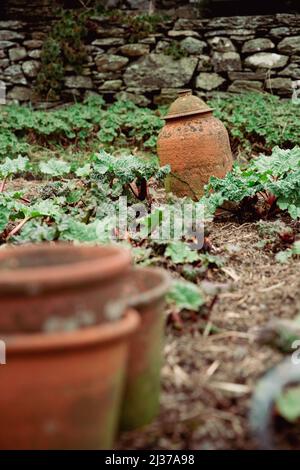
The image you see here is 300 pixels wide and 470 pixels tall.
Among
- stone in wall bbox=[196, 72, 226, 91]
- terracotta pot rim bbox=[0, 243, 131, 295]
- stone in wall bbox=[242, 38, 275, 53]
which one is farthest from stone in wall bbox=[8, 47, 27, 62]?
terracotta pot rim bbox=[0, 243, 131, 295]

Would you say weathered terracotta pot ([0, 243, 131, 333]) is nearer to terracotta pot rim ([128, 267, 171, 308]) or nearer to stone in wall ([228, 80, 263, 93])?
terracotta pot rim ([128, 267, 171, 308])

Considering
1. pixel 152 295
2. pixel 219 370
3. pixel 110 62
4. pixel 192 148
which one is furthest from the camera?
pixel 110 62

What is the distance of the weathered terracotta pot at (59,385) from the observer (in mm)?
1278

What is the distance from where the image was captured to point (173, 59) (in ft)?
22.5

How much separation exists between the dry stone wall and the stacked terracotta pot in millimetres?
5778

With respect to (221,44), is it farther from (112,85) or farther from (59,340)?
(59,340)

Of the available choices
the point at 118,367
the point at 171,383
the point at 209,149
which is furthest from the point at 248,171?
the point at 118,367

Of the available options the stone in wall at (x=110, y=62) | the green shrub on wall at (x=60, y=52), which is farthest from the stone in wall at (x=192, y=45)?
the green shrub on wall at (x=60, y=52)

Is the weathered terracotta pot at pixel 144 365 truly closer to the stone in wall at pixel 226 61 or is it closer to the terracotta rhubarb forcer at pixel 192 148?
the terracotta rhubarb forcer at pixel 192 148

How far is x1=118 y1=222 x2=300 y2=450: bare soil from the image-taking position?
1.57m

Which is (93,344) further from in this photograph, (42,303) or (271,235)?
(271,235)

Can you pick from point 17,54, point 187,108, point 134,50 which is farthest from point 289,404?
point 17,54

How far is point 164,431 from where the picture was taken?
5.23ft

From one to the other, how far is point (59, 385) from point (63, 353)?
0.25ft
